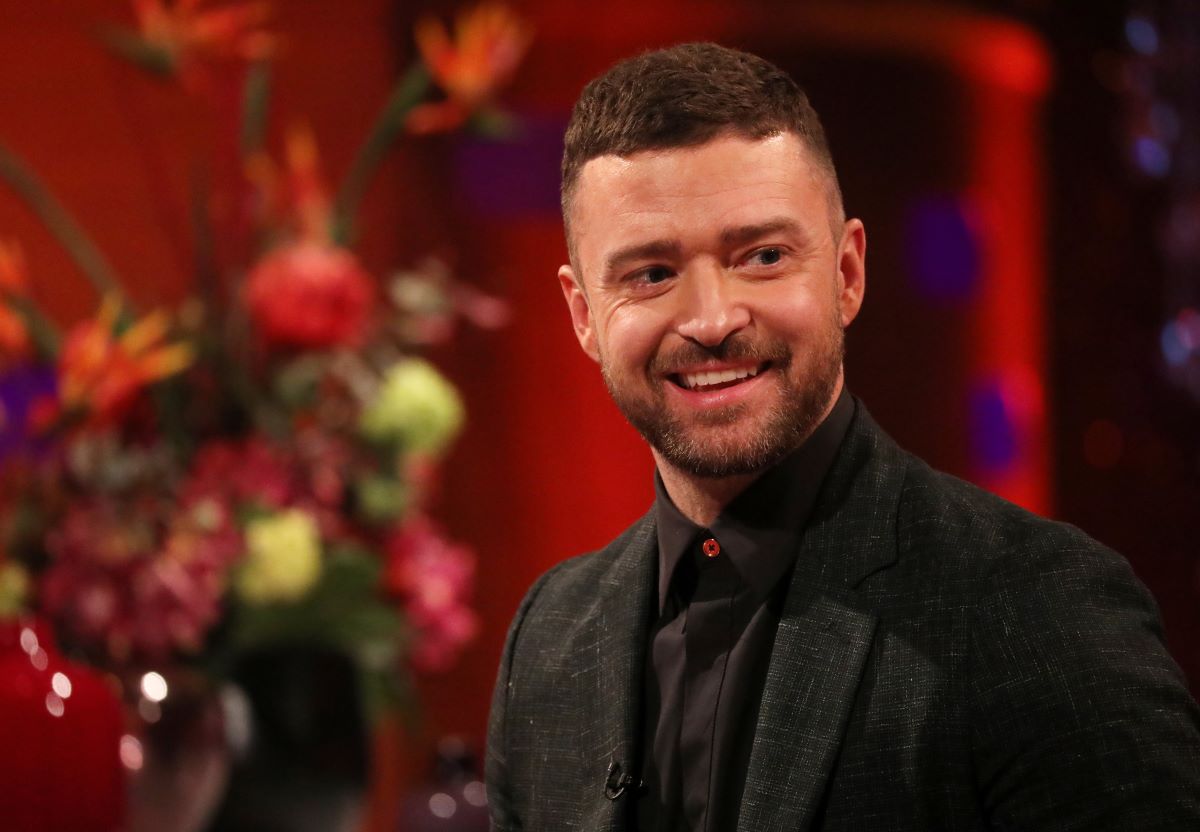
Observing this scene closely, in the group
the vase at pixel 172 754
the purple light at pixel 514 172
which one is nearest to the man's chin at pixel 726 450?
the vase at pixel 172 754

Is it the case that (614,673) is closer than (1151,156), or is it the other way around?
(614,673)

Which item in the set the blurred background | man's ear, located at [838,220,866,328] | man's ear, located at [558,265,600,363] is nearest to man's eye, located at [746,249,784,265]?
man's ear, located at [838,220,866,328]

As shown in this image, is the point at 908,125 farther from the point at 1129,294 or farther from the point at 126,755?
the point at 126,755

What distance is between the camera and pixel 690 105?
3.99ft

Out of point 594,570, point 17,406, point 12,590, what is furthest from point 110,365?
point 594,570

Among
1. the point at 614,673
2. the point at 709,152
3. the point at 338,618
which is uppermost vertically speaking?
the point at 709,152

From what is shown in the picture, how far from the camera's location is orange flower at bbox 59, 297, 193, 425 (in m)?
2.14

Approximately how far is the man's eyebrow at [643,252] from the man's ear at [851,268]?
0.55 feet

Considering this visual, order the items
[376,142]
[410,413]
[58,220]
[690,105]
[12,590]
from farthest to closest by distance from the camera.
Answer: [376,142], [58,220], [410,413], [12,590], [690,105]

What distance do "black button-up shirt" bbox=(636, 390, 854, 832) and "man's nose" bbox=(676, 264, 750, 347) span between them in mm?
137

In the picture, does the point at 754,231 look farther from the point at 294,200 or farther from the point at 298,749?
the point at 294,200

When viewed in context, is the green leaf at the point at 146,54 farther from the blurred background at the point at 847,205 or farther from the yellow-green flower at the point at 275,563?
the yellow-green flower at the point at 275,563

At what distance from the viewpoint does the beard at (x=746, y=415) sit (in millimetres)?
1213

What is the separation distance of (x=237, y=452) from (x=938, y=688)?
1.41 m
